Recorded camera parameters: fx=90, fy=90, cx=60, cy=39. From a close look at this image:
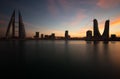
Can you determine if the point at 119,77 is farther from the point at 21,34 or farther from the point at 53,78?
the point at 21,34

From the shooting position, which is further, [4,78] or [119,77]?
[119,77]

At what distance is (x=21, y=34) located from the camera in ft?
511

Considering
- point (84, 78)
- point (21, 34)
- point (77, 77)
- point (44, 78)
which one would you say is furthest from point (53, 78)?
point (21, 34)

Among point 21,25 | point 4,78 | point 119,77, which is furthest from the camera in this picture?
point 21,25

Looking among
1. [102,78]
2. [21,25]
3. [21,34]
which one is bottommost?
[102,78]

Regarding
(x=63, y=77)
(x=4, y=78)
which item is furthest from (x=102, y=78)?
(x=4, y=78)

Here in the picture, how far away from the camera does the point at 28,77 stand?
494 inches

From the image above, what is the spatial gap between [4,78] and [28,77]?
3123 mm

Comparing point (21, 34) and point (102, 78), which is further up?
point (21, 34)

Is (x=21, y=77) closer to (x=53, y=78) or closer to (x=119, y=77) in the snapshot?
(x=53, y=78)

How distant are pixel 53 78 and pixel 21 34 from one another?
158 meters

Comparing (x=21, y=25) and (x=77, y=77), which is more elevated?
(x=21, y=25)

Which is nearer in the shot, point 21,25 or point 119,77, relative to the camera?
point 119,77

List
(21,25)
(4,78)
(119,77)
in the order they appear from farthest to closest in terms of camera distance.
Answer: (21,25) < (119,77) < (4,78)
